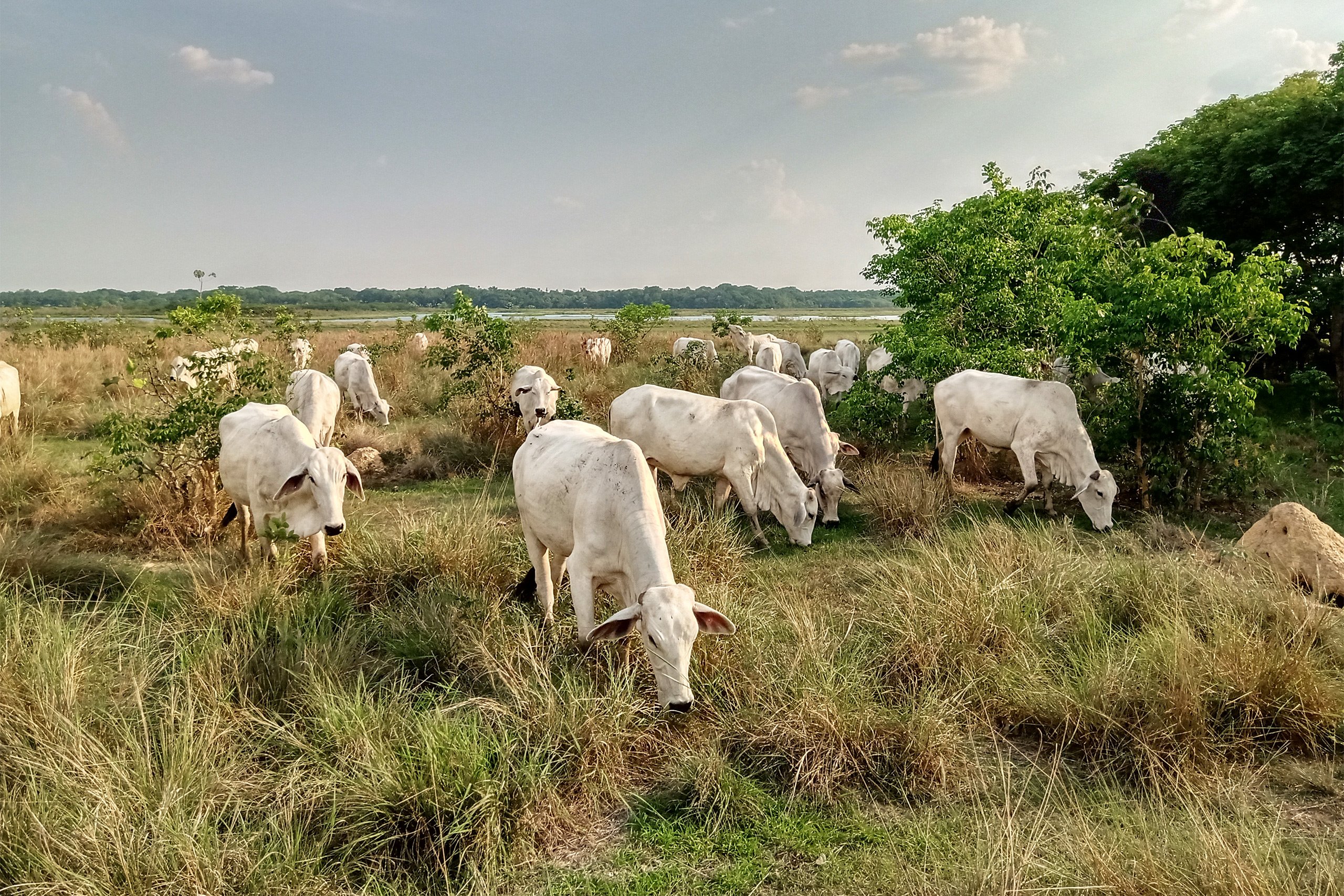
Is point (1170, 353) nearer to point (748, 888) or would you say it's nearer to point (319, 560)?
point (748, 888)

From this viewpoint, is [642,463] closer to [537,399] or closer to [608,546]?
[608,546]

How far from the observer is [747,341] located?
2411cm

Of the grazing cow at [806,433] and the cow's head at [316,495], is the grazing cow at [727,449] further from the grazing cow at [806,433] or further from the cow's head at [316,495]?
the cow's head at [316,495]

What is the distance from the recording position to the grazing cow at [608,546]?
4.62 m

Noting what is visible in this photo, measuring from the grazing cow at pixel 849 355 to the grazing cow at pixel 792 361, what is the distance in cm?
100

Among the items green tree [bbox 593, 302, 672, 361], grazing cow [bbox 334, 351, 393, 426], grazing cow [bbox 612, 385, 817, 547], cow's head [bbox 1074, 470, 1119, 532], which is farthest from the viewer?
green tree [bbox 593, 302, 672, 361]

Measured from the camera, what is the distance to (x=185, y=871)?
335cm

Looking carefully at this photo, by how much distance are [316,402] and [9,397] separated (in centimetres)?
591

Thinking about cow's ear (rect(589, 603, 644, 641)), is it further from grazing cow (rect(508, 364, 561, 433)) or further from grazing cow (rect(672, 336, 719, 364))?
grazing cow (rect(672, 336, 719, 364))

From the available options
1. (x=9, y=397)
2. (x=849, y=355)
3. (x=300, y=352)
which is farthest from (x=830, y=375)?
(x=9, y=397)

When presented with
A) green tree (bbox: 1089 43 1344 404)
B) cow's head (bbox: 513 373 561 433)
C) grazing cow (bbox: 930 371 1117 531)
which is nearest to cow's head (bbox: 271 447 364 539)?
cow's head (bbox: 513 373 561 433)

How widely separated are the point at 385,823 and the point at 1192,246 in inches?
395

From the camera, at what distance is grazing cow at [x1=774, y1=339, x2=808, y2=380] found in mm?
20297

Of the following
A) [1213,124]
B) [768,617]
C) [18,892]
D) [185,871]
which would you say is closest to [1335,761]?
[768,617]
